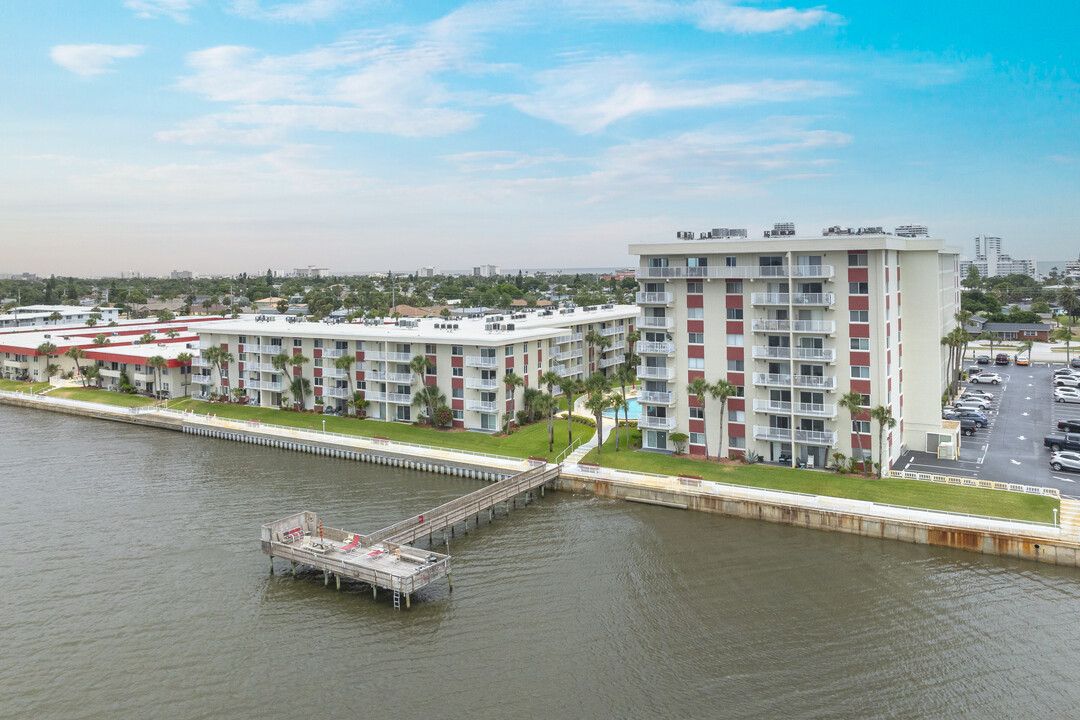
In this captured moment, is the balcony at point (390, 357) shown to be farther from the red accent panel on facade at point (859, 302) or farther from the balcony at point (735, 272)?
the red accent panel on facade at point (859, 302)

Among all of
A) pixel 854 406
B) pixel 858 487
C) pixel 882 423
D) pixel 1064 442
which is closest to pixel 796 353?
pixel 854 406

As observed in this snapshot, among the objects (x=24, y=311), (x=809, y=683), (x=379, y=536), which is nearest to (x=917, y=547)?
(x=809, y=683)

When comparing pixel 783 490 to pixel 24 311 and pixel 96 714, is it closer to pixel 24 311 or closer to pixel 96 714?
pixel 96 714

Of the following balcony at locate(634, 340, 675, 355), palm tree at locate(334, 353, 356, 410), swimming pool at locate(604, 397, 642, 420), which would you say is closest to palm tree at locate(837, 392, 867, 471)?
balcony at locate(634, 340, 675, 355)

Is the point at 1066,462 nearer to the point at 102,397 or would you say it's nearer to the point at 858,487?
the point at 858,487

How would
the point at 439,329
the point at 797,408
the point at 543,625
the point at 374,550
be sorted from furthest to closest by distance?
the point at 439,329 → the point at 797,408 → the point at 374,550 → the point at 543,625

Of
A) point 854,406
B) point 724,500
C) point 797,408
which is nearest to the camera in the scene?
point 724,500

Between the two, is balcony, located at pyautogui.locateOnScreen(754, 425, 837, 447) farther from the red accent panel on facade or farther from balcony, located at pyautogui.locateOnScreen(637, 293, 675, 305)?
balcony, located at pyautogui.locateOnScreen(637, 293, 675, 305)
